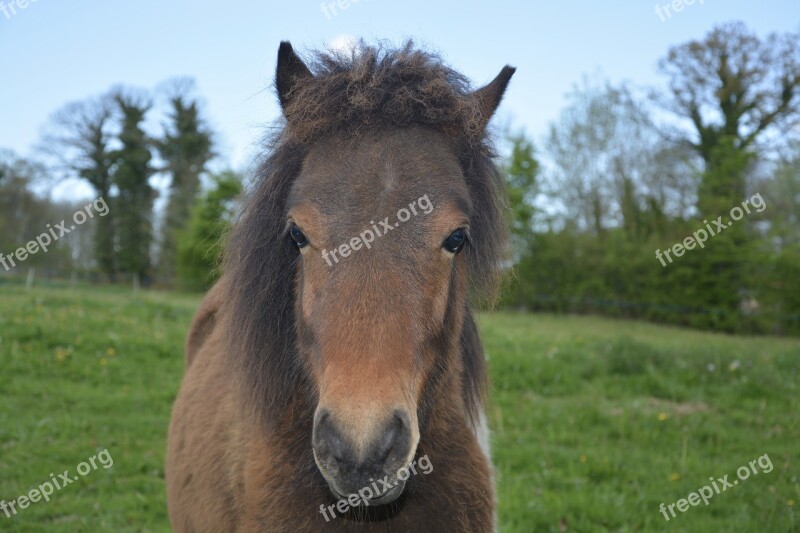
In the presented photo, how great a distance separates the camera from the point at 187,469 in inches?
127

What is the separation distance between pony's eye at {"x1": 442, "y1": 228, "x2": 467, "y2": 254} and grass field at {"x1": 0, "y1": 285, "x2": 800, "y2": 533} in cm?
162

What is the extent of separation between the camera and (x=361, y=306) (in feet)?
6.40

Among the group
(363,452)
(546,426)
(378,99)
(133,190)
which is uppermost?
(133,190)

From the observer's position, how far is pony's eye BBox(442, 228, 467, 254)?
2.24m

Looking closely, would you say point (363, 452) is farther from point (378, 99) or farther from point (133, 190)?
point (133, 190)

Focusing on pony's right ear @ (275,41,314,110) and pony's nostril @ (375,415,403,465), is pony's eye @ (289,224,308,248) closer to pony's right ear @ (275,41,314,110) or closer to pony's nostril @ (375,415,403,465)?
pony's right ear @ (275,41,314,110)

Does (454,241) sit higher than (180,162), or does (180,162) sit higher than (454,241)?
(180,162)

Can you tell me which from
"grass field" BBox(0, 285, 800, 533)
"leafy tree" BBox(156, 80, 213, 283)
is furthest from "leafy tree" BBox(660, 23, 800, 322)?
"leafy tree" BBox(156, 80, 213, 283)

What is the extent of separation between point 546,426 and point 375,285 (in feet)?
20.1

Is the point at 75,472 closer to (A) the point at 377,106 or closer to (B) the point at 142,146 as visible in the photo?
(A) the point at 377,106

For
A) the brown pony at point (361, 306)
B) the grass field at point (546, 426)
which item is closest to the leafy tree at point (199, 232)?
the grass field at point (546, 426)

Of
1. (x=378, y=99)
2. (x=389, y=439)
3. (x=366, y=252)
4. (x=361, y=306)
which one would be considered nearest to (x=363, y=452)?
(x=389, y=439)

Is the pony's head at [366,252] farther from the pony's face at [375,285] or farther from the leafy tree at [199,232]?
the leafy tree at [199,232]

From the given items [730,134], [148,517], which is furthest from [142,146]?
[148,517]
